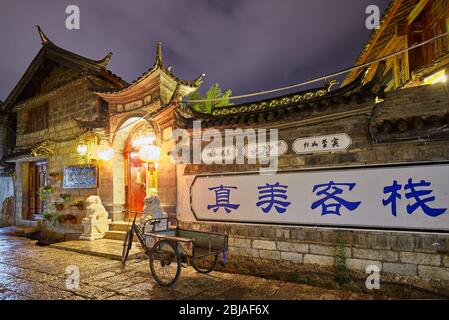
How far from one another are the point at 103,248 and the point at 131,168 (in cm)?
326

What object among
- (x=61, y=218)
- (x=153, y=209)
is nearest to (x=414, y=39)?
(x=153, y=209)

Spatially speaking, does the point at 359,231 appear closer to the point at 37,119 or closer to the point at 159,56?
the point at 159,56

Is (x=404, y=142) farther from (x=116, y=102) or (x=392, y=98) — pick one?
(x=116, y=102)

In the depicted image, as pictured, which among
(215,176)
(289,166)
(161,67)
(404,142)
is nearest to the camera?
(404,142)

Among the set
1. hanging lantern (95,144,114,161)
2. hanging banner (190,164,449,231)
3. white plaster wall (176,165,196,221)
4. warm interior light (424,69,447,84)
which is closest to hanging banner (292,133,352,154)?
hanging banner (190,164,449,231)

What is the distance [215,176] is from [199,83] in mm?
4211

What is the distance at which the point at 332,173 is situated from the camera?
5.16 metres

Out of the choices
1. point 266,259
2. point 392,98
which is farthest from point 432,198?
point 266,259

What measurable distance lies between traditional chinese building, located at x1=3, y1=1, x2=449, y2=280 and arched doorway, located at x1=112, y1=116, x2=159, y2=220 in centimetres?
5

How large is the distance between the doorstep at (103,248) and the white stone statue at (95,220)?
30 cm

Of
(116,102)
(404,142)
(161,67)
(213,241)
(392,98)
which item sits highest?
(161,67)

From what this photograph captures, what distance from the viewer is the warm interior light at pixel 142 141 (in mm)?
8898

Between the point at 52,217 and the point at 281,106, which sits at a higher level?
the point at 281,106

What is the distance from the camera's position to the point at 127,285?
203 inches
